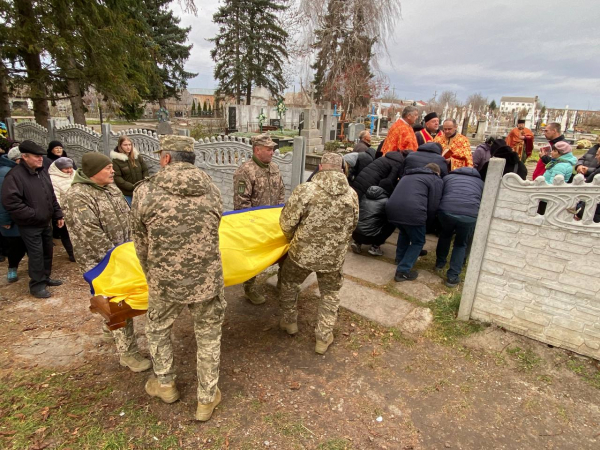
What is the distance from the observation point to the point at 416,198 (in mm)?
4254

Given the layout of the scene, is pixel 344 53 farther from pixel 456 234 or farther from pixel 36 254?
pixel 36 254

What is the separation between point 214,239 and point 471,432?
2.24 m

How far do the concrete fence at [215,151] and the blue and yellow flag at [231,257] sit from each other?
7.40 ft

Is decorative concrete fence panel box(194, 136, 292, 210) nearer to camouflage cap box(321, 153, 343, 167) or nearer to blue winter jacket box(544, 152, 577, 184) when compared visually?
camouflage cap box(321, 153, 343, 167)

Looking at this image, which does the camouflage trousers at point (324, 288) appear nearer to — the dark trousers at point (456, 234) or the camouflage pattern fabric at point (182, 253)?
the camouflage pattern fabric at point (182, 253)

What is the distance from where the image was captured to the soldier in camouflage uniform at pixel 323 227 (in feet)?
9.32

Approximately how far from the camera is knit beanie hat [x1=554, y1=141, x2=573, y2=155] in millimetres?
5531

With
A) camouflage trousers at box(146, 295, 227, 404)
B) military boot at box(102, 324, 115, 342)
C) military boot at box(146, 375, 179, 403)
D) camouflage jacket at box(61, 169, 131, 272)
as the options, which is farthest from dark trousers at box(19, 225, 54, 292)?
camouflage trousers at box(146, 295, 227, 404)

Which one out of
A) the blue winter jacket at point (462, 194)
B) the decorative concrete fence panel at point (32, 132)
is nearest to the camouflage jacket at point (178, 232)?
the blue winter jacket at point (462, 194)

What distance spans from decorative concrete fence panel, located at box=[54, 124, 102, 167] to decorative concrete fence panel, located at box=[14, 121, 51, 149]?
0.47 meters

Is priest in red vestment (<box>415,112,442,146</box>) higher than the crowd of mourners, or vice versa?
priest in red vestment (<box>415,112,442,146</box>)

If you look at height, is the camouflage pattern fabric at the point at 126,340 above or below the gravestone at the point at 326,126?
below

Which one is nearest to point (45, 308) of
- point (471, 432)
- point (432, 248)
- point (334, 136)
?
point (471, 432)

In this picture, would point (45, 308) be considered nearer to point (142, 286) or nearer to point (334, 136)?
point (142, 286)
